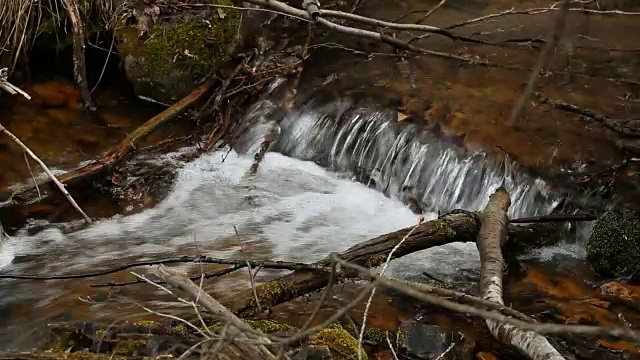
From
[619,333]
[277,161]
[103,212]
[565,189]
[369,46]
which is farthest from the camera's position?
[369,46]

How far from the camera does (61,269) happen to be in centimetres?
493

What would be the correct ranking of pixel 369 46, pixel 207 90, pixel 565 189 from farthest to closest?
pixel 369 46
pixel 207 90
pixel 565 189

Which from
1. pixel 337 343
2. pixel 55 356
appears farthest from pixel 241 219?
pixel 55 356

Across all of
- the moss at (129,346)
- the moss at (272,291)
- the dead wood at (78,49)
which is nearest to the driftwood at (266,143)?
the dead wood at (78,49)

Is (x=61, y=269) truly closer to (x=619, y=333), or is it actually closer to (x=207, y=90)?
(x=207, y=90)

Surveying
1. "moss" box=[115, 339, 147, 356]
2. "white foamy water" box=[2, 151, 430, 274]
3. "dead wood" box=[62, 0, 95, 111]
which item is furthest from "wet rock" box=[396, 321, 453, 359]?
A: "dead wood" box=[62, 0, 95, 111]

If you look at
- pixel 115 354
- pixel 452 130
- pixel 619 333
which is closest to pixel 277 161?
pixel 452 130

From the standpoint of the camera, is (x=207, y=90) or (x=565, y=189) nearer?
(x=565, y=189)

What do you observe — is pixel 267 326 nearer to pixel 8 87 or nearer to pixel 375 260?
pixel 375 260

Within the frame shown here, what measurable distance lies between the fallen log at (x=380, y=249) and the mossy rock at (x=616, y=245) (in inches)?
16.8

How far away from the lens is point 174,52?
7336mm

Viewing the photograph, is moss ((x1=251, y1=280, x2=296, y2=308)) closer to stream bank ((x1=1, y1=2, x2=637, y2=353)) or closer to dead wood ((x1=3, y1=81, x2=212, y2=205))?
stream bank ((x1=1, y1=2, x2=637, y2=353))

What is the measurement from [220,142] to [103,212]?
147cm

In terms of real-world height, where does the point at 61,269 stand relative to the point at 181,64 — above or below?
below
